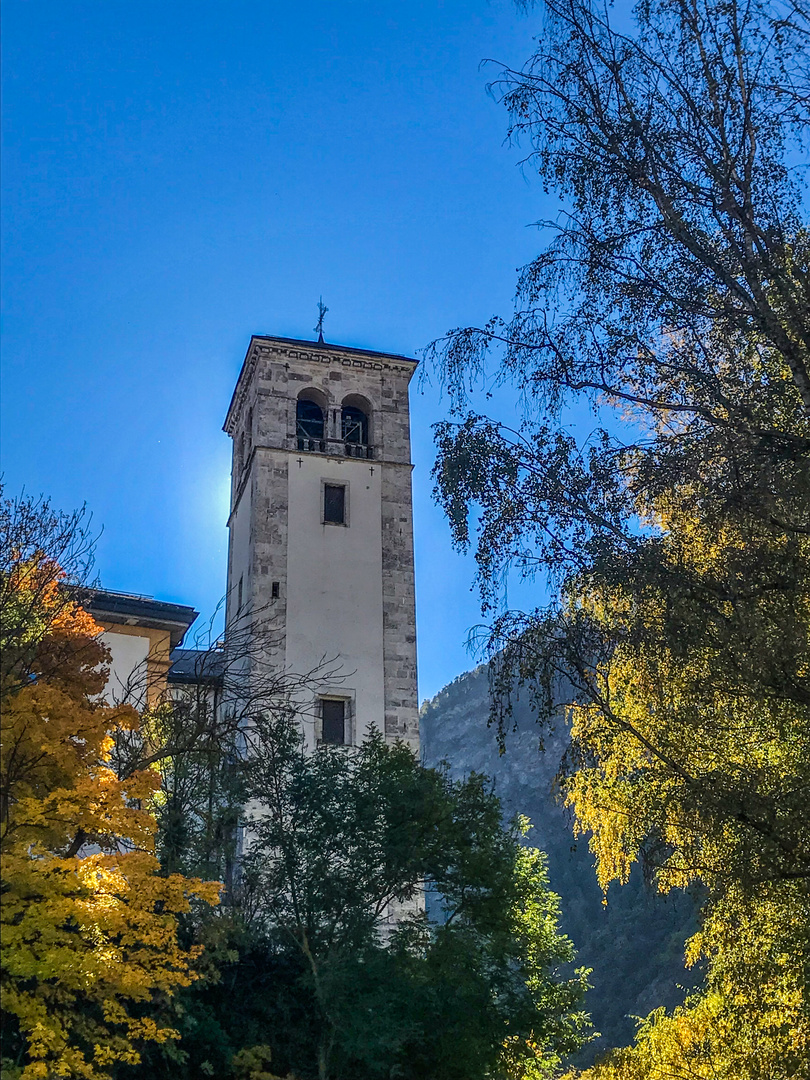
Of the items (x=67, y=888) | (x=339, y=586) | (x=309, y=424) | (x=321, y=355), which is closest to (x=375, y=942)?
(x=67, y=888)

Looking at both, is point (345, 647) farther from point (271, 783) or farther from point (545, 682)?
point (545, 682)

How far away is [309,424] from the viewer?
1316 inches

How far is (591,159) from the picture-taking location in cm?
1292

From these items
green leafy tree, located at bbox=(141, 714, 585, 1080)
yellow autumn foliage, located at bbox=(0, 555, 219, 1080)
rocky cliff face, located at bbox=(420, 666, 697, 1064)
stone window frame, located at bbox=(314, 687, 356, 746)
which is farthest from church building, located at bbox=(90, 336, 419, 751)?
rocky cliff face, located at bbox=(420, 666, 697, 1064)

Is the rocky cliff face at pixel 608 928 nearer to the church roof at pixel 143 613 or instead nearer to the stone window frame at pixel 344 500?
the stone window frame at pixel 344 500

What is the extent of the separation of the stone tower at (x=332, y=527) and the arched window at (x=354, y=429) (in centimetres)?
4

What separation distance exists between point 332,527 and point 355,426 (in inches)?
153

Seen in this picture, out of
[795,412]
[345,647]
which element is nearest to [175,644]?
[345,647]

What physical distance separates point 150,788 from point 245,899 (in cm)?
522

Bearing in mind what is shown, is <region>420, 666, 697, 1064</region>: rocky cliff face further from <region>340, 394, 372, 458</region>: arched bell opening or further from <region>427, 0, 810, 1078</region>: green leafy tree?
<region>427, 0, 810, 1078</region>: green leafy tree

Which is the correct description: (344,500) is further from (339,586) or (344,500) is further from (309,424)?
(309,424)

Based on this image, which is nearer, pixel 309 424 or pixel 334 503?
pixel 334 503

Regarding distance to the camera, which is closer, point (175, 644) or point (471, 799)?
point (471, 799)

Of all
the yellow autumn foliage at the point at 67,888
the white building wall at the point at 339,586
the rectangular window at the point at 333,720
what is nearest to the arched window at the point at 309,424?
the white building wall at the point at 339,586
